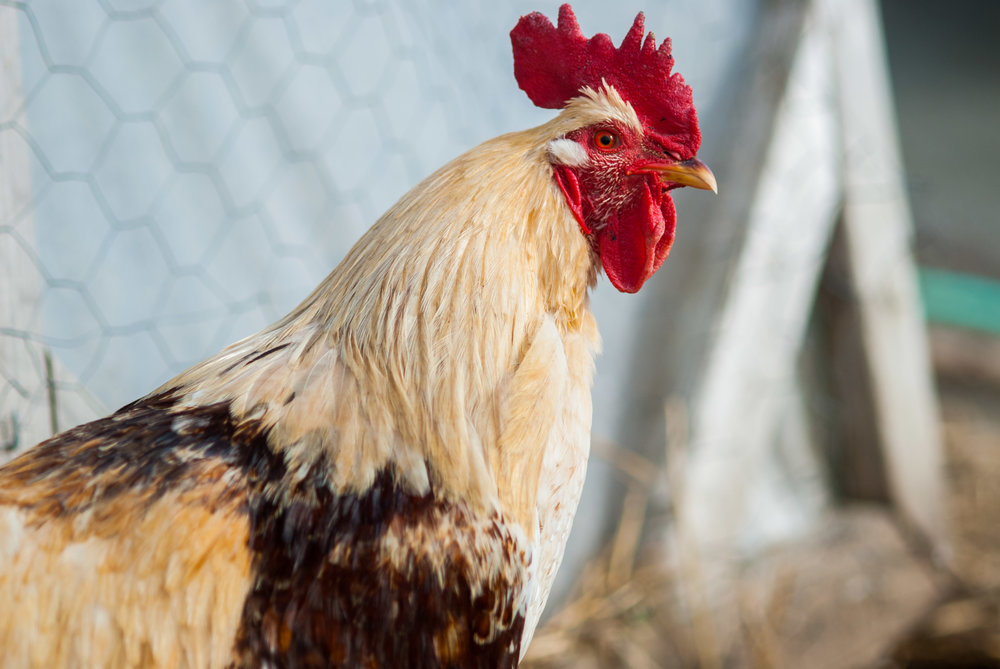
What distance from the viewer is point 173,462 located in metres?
0.99

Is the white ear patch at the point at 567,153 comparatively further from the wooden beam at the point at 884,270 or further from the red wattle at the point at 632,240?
the wooden beam at the point at 884,270

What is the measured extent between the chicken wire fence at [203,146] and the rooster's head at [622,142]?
0.91 metres

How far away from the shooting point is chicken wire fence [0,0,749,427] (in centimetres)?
149

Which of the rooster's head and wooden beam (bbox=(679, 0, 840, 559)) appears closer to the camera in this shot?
the rooster's head

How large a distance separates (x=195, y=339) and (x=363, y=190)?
62 centimetres

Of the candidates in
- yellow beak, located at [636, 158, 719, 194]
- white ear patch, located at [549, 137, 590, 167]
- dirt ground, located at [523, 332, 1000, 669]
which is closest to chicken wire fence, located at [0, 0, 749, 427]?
white ear patch, located at [549, 137, 590, 167]

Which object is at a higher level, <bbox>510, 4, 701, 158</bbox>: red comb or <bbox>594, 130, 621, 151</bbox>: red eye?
<bbox>510, 4, 701, 158</bbox>: red comb

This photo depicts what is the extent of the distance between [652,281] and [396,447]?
1.89 meters

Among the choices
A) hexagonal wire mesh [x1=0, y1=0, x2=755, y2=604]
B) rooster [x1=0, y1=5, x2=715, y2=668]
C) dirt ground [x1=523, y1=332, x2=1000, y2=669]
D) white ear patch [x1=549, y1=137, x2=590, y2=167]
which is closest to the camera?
rooster [x1=0, y1=5, x2=715, y2=668]

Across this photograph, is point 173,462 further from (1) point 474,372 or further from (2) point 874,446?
(2) point 874,446

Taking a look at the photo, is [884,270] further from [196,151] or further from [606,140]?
Answer: [196,151]

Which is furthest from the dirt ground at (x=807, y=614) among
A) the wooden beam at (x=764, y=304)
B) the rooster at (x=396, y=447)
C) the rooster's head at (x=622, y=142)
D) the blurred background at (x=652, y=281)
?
the rooster's head at (x=622, y=142)

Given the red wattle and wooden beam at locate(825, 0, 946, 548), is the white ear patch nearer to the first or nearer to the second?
the red wattle

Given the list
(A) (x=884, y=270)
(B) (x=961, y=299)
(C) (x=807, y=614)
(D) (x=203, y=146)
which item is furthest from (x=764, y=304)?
(B) (x=961, y=299)
